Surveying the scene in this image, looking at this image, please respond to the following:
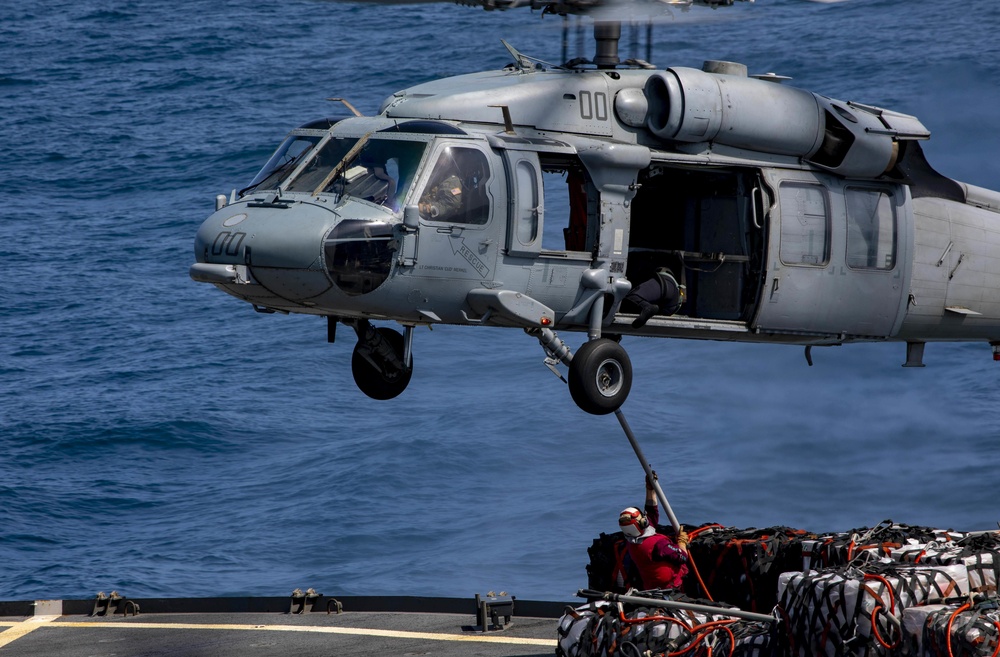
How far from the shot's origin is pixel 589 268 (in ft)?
42.8

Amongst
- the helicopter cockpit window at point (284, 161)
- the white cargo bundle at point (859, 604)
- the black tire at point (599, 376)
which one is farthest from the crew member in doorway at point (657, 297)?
the helicopter cockpit window at point (284, 161)

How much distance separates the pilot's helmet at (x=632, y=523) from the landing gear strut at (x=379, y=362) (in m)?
2.78

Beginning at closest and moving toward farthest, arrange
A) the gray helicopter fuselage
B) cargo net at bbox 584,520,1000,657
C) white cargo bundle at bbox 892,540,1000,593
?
1. cargo net at bbox 584,520,1000,657
2. white cargo bundle at bbox 892,540,1000,593
3. the gray helicopter fuselage

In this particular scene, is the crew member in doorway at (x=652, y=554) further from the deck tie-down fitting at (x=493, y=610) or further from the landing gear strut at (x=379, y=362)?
the deck tie-down fitting at (x=493, y=610)

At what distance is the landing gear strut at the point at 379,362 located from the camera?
14.2 metres

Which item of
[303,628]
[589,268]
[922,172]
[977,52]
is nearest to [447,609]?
[303,628]

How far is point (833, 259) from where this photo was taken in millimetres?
14203

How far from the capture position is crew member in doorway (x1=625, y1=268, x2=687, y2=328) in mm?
13398

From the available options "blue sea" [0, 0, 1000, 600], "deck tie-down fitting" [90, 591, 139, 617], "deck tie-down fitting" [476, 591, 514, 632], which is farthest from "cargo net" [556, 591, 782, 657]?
"blue sea" [0, 0, 1000, 600]

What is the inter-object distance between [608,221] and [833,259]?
2762 mm

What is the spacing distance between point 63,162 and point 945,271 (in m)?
57.0

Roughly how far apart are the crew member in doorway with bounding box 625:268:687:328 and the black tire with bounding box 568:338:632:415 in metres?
0.62

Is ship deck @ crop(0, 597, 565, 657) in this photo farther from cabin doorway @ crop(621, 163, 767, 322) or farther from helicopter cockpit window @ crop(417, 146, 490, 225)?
helicopter cockpit window @ crop(417, 146, 490, 225)

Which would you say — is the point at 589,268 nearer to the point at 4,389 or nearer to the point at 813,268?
the point at 813,268
